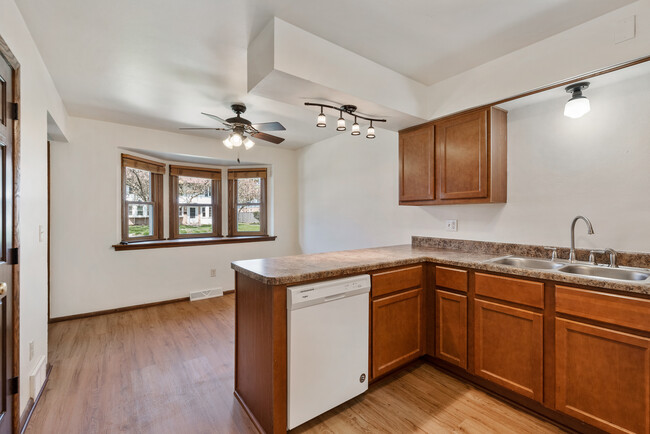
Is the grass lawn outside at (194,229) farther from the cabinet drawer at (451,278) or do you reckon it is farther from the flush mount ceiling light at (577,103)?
the flush mount ceiling light at (577,103)

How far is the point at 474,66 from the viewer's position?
2.37m

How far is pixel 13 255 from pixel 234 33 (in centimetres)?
183

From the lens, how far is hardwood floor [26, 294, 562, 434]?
178 cm

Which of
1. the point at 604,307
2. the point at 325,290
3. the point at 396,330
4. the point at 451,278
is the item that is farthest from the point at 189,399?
the point at 604,307

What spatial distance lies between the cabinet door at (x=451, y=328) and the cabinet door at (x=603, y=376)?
557 millimetres

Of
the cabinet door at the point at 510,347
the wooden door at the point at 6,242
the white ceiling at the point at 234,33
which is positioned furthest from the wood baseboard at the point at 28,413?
the cabinet door at the point at 510,347

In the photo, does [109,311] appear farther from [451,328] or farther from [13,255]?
[451,328]

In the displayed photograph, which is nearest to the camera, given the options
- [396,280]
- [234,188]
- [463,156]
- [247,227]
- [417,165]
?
[396,280]

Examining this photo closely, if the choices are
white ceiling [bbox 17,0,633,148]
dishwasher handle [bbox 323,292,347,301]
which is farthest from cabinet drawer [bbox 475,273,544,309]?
white ceiling [bbox 17,0,633,148]

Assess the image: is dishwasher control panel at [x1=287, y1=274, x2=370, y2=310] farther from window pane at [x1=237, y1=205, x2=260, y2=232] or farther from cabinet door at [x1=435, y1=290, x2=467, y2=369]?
window pane at [x1=237, y1=205, x2=260, y2=232]

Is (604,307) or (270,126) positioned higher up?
(270,126)

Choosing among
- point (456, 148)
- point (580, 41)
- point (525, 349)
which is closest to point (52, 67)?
point (456, 148)

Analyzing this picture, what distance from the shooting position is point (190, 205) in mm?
4766

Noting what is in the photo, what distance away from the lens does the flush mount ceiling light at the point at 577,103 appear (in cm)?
199
